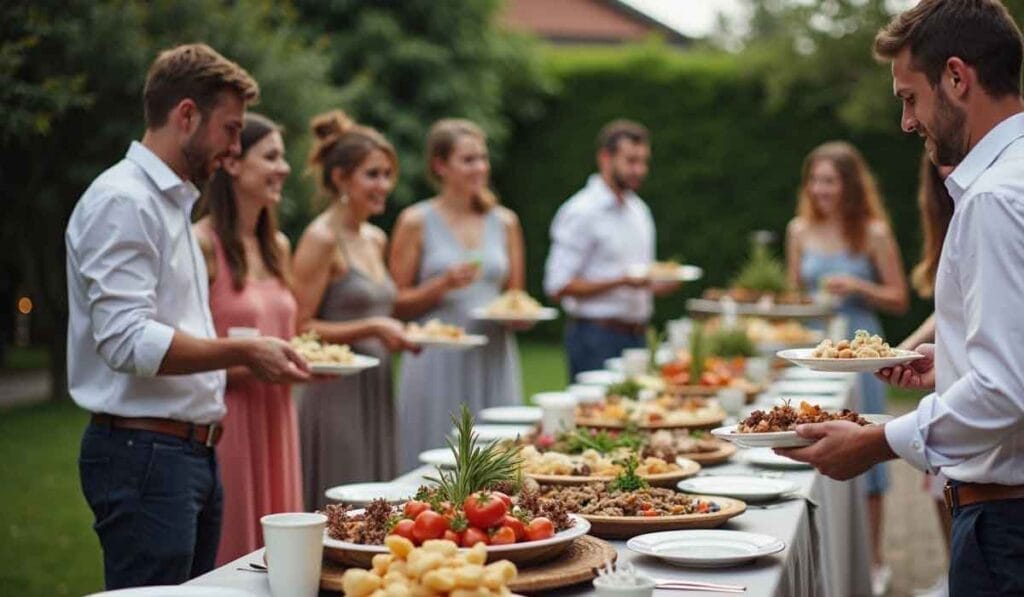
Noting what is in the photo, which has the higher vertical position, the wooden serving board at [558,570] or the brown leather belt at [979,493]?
the brown leather belt at [979,493]

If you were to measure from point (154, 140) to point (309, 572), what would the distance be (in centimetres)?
168

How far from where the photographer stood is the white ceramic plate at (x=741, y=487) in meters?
3.69

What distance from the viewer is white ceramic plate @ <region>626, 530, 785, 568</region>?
9.59 feet

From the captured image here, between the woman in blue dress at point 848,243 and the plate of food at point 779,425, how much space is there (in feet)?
15.2

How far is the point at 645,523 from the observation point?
320 centimetres

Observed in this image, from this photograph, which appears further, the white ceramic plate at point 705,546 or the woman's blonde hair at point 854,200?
the woman's blonde hair at point 854,200

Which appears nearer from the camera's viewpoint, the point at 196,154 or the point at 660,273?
the point at 196,154

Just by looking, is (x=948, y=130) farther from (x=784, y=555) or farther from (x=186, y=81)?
(x=186, y=81)

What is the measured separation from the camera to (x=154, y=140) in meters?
3.80

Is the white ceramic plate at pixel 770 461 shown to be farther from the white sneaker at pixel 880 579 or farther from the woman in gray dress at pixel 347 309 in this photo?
the white sneaker at pixel 880 579

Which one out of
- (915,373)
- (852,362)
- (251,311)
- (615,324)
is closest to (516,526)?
(852,362)

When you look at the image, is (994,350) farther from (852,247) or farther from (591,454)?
(852,247)

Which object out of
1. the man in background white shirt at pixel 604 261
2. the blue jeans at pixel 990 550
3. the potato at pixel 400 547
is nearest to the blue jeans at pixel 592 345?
the man in background white shirt at pixel 604 261

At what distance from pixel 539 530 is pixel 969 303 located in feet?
3.13
